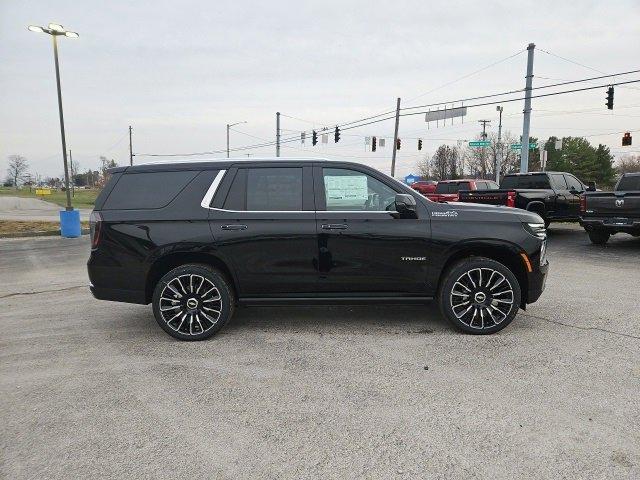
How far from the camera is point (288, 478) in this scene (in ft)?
8.28

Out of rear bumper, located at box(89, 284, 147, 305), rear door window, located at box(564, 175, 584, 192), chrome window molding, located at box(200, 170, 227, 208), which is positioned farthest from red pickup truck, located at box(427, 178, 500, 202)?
rear bumper, located at box(89, 284, 147, 305)

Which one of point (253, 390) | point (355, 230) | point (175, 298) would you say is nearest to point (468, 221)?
point (355, 230)

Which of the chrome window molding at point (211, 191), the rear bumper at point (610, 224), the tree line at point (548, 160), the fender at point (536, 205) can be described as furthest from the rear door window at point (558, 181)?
the tree line at point (548, 160)

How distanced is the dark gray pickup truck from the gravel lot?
5487mm

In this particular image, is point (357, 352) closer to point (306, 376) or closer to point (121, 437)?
point (306, 376)

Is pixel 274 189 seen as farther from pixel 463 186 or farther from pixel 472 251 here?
pixel 463 186

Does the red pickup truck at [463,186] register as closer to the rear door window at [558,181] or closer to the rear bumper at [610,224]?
the rear door window at [558,181]

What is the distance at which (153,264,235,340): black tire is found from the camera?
468cm

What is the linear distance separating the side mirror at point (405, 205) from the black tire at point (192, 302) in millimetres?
1950

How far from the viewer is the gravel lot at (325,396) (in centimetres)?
267

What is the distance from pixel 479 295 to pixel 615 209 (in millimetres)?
7683

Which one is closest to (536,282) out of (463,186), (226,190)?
(226,190)

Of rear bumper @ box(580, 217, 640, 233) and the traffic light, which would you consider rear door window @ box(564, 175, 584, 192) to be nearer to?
rear bumper @ box(580, 217, 640, 233)

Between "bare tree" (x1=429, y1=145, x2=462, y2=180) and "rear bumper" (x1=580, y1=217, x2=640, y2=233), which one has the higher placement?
"bare tree" (x1=429, y1=145, x2=462, y2=180)
